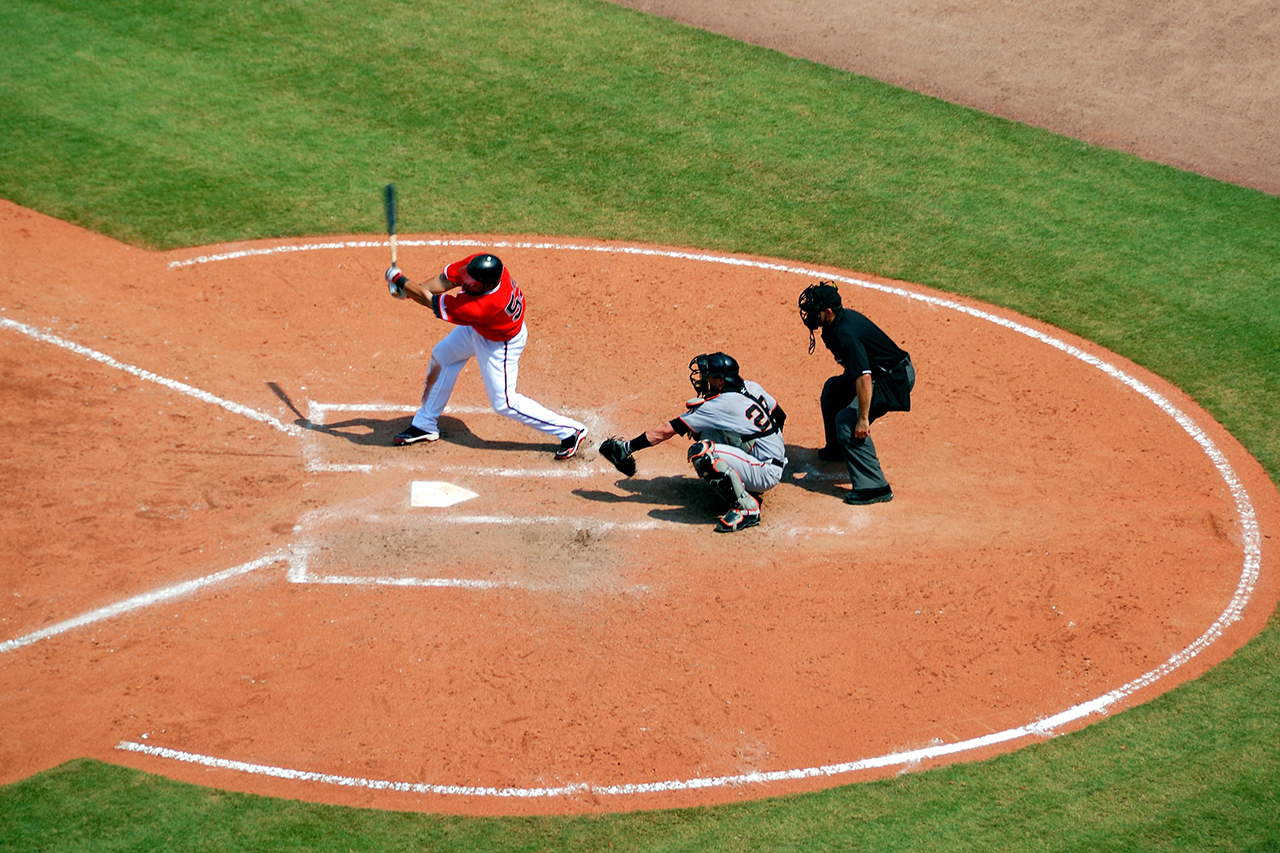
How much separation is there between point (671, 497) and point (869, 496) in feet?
5.31

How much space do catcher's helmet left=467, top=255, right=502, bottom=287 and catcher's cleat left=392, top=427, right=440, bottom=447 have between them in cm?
158

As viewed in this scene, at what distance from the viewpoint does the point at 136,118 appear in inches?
544

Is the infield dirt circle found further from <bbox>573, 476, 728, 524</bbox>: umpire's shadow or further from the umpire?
the umpire

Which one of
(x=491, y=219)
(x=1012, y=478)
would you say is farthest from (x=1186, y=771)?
(x=491, y=219)

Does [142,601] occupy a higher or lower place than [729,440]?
lower

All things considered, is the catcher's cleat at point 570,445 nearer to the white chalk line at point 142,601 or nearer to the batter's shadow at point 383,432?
the batter's shadow at point 383,432

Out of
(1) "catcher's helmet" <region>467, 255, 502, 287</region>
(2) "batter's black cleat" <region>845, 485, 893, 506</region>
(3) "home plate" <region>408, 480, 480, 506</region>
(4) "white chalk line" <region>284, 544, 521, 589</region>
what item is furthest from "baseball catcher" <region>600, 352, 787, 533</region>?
(1) "catcher's helmet" <region>467, 255, 502, 287</region>

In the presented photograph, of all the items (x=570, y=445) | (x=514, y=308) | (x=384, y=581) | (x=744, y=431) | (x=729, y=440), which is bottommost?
(x=384, y=581)

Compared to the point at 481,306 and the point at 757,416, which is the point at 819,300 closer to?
the point at 757,416

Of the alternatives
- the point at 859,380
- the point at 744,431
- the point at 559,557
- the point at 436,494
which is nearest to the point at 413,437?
the point at 436,494

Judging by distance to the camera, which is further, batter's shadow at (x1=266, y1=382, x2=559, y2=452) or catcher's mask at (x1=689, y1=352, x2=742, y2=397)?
batter's shadow at (x1=266, y1=382, x2=559, y2=452)

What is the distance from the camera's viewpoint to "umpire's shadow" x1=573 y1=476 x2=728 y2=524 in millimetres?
8539

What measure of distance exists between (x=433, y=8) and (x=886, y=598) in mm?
12693

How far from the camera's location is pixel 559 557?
8.06 m
